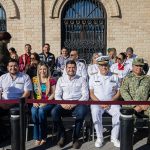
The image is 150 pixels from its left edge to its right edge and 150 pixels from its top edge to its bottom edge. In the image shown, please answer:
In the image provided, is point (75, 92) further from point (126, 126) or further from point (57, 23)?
point (57, 23)

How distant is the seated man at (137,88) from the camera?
5758 millimetres

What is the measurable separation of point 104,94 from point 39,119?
4.02 feet

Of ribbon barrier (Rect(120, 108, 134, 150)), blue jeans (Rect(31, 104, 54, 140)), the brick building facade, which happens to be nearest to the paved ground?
blue jeans (Rect(31, 104, 54, 140))

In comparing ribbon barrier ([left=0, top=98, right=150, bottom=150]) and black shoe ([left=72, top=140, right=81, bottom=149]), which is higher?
ribbon barrier ([left=0, top=98, right=150, bottom=150])

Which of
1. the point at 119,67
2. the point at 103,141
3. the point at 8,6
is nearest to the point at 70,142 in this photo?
the point at 103,141

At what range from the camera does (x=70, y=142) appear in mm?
5934

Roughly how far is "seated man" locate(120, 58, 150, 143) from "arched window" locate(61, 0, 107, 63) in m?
7.41

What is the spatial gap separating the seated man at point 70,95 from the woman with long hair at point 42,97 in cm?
20

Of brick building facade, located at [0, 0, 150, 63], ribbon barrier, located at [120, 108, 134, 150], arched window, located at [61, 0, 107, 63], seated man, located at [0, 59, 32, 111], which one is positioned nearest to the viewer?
ribbon barrier, located at [120, 108, 134, 150]

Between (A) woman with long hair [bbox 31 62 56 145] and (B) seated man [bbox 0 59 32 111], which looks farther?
(B) seated man [bbox 0 59 32 111]

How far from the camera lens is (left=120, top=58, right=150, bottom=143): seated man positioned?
5758 mm

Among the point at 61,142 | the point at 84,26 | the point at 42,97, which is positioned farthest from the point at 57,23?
the point at 61,142

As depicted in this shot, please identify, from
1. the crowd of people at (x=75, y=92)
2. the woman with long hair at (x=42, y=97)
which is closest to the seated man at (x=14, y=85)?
the crowd of people at (x=75, y=92)

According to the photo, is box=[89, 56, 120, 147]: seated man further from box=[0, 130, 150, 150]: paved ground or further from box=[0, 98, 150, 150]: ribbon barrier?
box=[0, 98, 150, 150]: ribbon barrier
